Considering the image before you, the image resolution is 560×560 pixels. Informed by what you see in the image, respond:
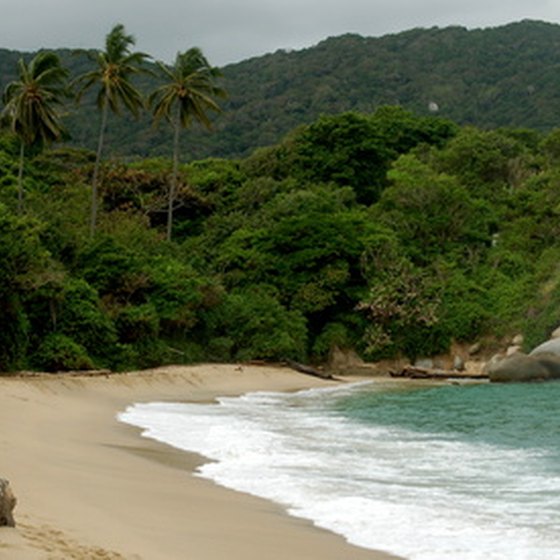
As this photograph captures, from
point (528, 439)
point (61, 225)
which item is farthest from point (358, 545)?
point (61, 225)

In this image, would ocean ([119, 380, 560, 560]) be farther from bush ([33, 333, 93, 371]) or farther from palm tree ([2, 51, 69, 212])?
palm tree ([2, 51, 69, 212])

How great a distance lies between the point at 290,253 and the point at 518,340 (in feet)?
41.1

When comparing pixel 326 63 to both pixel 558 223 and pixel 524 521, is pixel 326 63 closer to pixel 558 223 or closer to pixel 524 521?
pixel 558 223

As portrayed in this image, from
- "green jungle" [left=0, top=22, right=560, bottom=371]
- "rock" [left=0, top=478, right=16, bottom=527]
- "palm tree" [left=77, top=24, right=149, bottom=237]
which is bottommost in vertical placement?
"rock" [left=0, top=478, right=16, bottom=527]

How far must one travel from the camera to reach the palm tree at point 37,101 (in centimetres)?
3803

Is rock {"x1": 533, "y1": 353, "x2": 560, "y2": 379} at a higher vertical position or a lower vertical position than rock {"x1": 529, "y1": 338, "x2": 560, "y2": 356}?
lower

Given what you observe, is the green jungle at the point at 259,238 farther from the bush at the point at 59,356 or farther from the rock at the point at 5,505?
the rock at the point at 5,505

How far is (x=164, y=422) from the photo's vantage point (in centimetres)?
1897

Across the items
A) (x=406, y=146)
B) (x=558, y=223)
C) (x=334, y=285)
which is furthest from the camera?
(x=406, y=146)

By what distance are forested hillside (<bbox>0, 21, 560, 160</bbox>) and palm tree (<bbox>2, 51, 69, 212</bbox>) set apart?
48332 mm

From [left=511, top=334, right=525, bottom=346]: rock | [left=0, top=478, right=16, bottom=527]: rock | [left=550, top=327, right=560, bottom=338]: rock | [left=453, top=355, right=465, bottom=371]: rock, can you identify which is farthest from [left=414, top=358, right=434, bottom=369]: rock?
[left=0, top=478, right=16, bottom=527]: rock

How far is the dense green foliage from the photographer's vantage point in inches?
1248

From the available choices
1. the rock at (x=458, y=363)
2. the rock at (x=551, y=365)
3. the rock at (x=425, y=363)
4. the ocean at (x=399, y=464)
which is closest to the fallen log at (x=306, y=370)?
the rock at (x=551, y=365)

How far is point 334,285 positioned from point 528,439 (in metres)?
28.9
